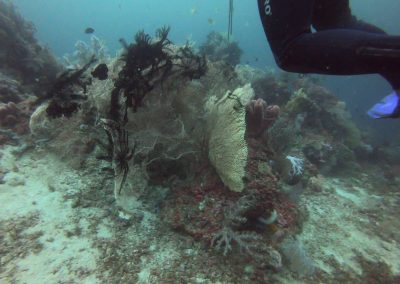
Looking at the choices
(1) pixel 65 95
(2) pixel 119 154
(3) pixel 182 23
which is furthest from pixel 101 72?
(3) pixel 182 23

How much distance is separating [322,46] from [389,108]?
2.01 feet

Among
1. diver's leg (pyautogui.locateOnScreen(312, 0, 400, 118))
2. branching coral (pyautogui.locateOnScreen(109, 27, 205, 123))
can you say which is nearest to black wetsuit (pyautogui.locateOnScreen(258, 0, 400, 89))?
diver's leg (pyautogui.locateOnScreen(312, 0, 400, 118))

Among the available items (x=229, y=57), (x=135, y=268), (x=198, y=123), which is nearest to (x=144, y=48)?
(x=198, y=123)

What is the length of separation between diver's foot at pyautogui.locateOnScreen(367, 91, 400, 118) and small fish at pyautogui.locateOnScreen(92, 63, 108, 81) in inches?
147

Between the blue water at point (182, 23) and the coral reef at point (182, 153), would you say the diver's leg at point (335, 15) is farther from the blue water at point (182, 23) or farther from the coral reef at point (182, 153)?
the blue water at point (182, 23)

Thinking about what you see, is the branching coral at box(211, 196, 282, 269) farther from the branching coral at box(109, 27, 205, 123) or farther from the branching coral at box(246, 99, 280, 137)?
the branching coral at box(109, 27, 205, 123)

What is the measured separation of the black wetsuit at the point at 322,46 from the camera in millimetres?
1755

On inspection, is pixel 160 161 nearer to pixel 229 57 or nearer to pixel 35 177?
pixel 35 177

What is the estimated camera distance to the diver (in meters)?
1.76

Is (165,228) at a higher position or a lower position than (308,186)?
lower

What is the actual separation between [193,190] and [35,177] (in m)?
2.27

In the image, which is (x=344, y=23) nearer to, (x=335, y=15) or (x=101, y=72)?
(x=335, y=15)

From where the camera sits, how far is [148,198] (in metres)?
3.99

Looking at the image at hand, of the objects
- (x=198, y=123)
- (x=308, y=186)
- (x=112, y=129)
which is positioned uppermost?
(x=198, y=123)
